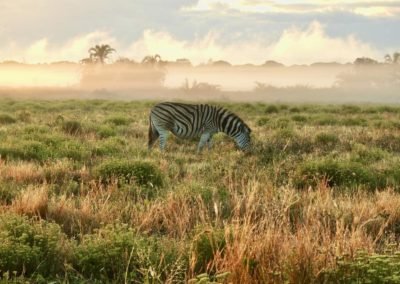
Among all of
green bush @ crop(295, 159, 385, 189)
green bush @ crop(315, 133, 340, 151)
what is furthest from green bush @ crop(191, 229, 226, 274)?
green bush @ crop(315, 133, 340, 151)

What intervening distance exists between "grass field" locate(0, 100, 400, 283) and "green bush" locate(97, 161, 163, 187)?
28 mm

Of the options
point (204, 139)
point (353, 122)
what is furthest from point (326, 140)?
point (353, 122)

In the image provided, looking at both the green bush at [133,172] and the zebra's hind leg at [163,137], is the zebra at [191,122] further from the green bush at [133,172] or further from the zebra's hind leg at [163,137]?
the green bush at [133,172]

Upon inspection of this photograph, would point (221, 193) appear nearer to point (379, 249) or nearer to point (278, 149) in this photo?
point (379, 249)

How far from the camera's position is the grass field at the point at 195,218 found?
499 centimetres

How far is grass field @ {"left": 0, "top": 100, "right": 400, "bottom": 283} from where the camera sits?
499 centimetres

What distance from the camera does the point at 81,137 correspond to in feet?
60.9

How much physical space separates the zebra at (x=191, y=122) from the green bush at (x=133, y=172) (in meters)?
6.10

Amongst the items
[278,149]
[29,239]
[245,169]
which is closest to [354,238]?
[29,239]

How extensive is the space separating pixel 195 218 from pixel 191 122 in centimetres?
1035

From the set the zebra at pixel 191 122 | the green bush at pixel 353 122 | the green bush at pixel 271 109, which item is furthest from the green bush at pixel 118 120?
the green bush at pixel 271 109

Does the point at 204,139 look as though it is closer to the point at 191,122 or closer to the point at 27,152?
the point at 191,122

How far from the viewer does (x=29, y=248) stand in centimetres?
549

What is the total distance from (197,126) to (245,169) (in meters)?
5.30
